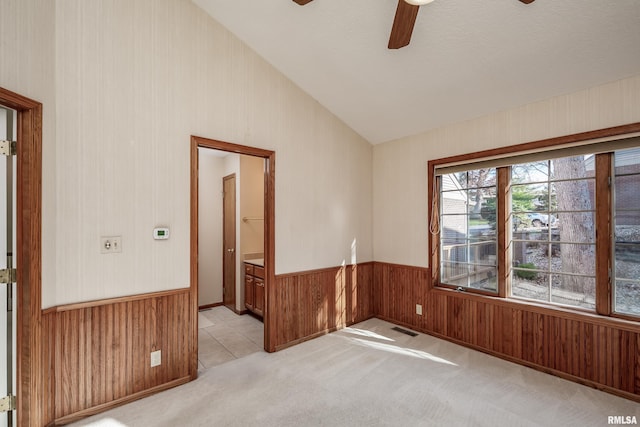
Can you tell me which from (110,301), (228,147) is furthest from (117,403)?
(228,147)

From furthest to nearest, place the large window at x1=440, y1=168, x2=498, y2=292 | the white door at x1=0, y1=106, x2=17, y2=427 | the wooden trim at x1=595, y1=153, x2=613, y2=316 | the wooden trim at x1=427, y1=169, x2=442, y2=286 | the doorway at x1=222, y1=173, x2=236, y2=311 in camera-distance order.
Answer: the doorway at x1=222, y1=173, x2=236, y2=311
the wooden trim at x1=427, y1=169, x2=442, y2=286
the large window at x1=440, y1=168, x2=498, y2=292
the wooden trim at x1=595, y1=153, x2=613, y2=316
the white door at x1=0, y1=106, x2=17, y2=427

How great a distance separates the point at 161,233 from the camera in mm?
2480

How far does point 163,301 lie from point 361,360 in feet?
6.49

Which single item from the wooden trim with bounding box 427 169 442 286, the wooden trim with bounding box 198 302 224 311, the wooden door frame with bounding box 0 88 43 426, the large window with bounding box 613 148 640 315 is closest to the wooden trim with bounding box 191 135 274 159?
the wooden door frame with bounding box 0 88 43 426

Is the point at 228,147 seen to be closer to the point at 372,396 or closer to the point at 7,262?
the point at 7,262

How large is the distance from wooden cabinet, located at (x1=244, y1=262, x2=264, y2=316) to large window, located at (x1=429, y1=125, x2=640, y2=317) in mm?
2328

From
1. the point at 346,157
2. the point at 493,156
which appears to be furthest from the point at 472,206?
the point at 346,157

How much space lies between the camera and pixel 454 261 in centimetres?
356

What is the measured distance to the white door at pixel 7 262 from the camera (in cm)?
178

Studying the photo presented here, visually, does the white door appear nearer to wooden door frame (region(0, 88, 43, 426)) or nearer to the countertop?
wooden door frame (region(0, 88, 43, 426))

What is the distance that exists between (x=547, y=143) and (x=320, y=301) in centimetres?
290

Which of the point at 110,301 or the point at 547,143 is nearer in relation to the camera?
the point at 110,301

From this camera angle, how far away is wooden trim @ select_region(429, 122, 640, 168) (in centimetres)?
237

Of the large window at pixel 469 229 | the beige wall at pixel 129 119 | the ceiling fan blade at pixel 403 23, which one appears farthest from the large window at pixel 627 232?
the beige wall at pixel 129 119
